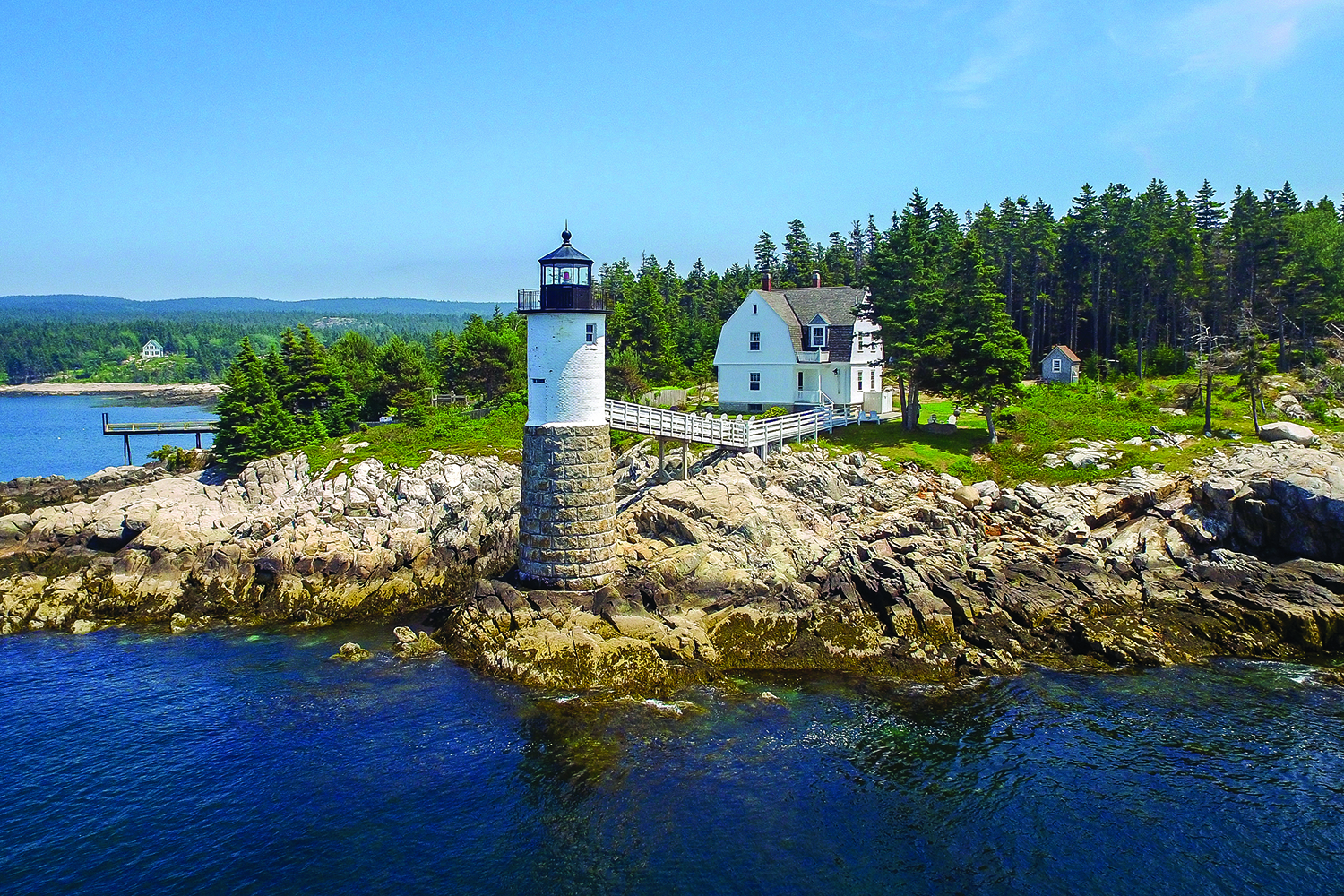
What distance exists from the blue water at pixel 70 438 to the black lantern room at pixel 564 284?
4449 centimetres

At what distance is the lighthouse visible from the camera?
27672 millimetres

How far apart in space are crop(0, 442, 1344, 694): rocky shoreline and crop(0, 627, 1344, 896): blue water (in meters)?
1.70

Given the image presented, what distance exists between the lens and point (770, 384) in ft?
152

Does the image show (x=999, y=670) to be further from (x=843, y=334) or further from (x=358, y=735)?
(x=843, y=334)

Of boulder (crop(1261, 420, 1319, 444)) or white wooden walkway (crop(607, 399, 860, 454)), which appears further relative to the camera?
boulder (crop(1261, 420, 1319, 444))

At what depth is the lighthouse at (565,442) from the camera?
2767 cm

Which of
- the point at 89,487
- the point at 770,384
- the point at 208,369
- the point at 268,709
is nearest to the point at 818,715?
the point at 268,709

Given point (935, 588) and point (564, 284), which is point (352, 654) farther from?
point (935, 588)

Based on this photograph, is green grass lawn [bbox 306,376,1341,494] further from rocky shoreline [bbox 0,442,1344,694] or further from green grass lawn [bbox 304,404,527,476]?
rocky shoreline [bbox 0,442,1344,694]

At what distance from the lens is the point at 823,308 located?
155ft

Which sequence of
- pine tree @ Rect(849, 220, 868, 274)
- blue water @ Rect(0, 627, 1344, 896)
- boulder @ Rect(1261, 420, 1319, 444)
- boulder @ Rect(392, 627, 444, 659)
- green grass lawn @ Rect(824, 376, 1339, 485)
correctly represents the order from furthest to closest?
pine tree @ Rect(849, 220, 868, 274) < boulder @ Rect(1261, 420, 1319, 444) < green grass lawn @ Rect(824, 376, 1339, 485) < boulder @ Rect(392, 627, 444, 659) < blue water @ Rect(0, 627, 1344, 896)

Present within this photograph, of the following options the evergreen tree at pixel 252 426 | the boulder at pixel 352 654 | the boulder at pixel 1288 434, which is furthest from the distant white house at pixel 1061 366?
the boulder at pixel 352 654

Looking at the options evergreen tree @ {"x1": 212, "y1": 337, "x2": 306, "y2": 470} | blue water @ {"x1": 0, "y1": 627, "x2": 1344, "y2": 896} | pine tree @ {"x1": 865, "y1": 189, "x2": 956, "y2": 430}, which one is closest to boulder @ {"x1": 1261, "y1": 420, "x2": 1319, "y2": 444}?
pine tree @ {"x1": 865, "y1": 189, "x2": 956, "y2": 430}

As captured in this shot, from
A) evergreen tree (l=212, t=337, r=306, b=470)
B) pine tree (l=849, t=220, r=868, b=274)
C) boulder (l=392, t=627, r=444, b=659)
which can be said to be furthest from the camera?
pine tree (l=849, t=220, r=868, b=274)
